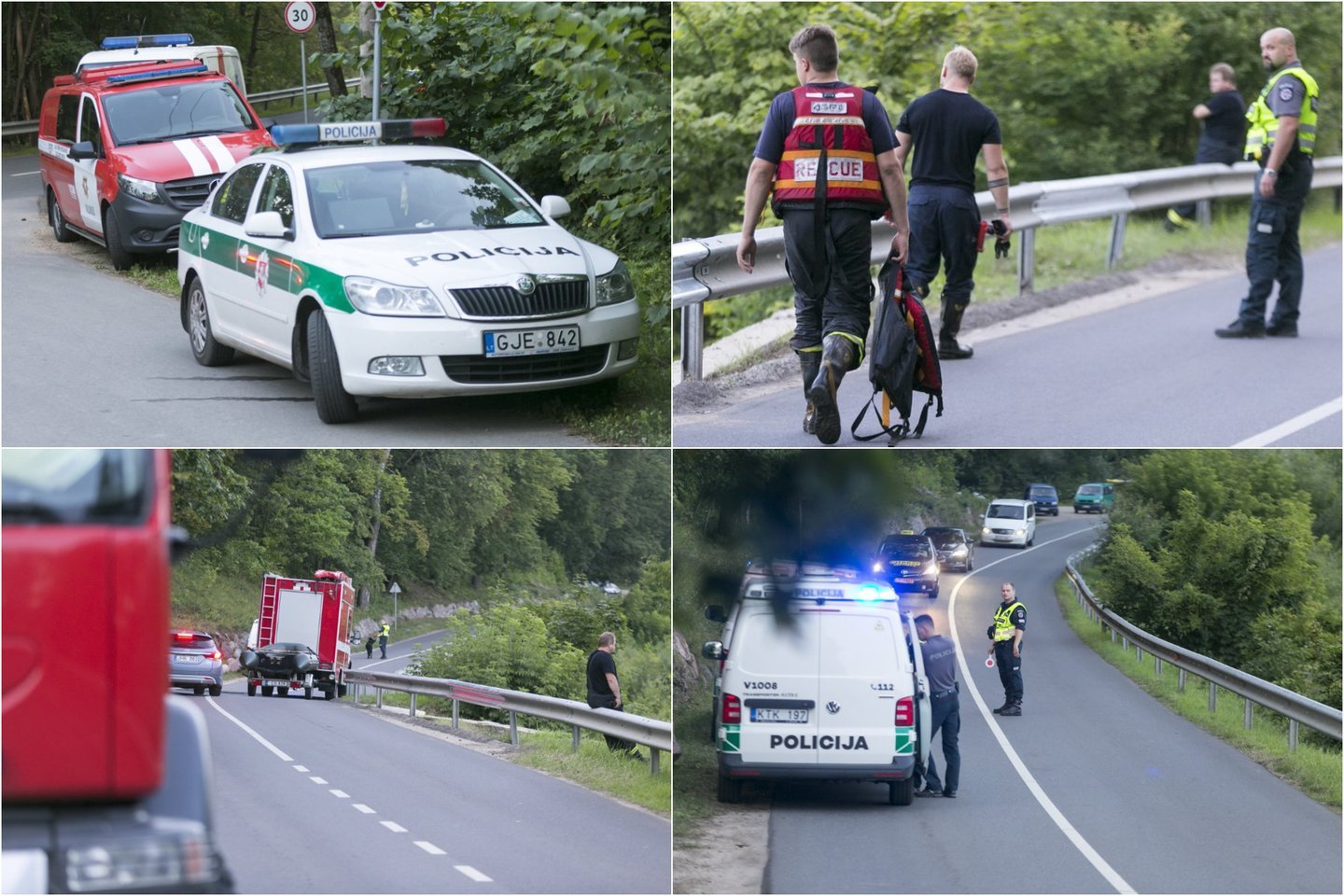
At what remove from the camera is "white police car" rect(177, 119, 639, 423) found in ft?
24.9

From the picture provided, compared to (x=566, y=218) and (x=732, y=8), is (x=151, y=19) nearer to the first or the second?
(x=566, y=218)

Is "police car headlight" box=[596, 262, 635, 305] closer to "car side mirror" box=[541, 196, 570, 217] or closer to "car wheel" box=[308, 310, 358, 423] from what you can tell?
"car side mirror" box=[541, 196, 570, 217]

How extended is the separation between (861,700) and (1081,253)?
27.5ft

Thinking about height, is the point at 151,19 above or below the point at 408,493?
above

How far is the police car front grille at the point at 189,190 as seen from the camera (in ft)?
32.4

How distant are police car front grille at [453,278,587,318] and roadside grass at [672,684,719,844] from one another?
87.2 inches

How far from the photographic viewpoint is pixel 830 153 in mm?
7082

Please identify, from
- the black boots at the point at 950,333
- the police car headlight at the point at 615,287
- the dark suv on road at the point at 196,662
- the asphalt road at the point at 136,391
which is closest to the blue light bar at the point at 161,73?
the asphalt road at the point at 136,391

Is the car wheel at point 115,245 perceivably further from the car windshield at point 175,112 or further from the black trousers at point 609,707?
the black trousers at point 609,707

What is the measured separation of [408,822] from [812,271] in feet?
12.3

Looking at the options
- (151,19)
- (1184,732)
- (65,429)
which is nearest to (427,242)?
(65,429)

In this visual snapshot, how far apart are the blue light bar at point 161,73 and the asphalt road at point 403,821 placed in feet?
13.5

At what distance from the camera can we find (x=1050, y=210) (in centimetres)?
1301

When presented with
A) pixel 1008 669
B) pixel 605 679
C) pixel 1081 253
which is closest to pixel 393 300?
pixel 605 679
